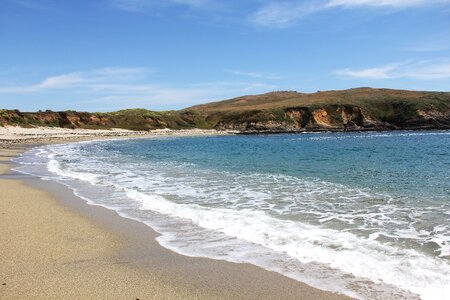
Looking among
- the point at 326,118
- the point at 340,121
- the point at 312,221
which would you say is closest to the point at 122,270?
the point at 312,221

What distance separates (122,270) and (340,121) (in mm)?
104016

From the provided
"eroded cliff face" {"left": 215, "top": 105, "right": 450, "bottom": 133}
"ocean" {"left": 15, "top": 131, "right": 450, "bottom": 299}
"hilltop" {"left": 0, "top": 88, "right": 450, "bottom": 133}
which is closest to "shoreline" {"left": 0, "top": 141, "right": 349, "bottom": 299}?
"ocean" {"left": 15, "top": 131, "right": 450, "bottom": 299}

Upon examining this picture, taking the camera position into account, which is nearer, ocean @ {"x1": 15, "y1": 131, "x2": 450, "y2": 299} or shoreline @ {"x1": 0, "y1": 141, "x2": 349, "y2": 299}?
shoreline @ {"x1": 0, "y1": 141, "x2": 349, "y2": 299}

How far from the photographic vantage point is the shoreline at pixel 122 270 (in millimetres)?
5121

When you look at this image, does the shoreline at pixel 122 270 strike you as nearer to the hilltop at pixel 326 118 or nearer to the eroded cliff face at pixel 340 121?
the hilltop at pixel 326 118

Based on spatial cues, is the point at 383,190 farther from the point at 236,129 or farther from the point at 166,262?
the point at 236,129

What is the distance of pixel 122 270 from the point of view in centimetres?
592

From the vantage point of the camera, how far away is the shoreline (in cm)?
512

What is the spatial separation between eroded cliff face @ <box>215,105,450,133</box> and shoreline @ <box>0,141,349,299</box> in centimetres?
9781

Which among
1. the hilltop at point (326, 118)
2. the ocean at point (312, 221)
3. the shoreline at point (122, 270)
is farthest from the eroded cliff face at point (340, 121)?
the shoreline at point (122, 270)

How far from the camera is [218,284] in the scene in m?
5.44

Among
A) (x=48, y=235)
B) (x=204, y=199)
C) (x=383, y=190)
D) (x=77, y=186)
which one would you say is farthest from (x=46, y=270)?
(x=383, y=190)

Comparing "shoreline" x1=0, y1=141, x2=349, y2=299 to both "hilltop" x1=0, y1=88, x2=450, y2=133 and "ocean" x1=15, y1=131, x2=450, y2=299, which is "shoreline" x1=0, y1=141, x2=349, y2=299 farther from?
"hilltop" x1=0, y1=88, x2=450, y2=133

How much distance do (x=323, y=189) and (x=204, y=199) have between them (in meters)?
4.26
